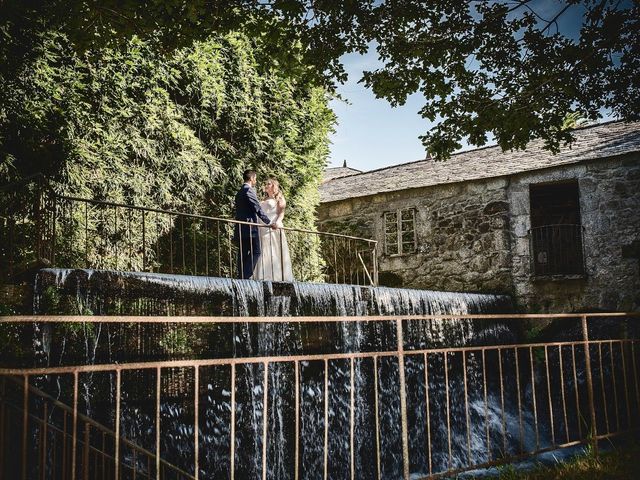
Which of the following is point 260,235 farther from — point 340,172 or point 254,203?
point 340,172

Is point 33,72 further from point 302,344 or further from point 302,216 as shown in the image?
point 302,216

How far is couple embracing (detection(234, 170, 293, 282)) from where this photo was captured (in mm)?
8133

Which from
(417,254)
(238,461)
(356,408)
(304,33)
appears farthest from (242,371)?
(417,254)

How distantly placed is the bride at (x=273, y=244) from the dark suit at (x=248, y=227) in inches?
9.5

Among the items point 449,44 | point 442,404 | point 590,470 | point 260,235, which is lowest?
point 442,404

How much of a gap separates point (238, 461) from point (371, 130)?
684cm

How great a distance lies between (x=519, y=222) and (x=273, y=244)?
712 centimetres

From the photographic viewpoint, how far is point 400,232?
14.6 metres

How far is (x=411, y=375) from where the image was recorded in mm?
8891

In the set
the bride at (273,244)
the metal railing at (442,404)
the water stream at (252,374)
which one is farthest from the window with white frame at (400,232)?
the bride at (273,244)

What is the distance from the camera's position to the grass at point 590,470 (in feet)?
14.2

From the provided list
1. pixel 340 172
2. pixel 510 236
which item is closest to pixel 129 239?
pixel 510 236

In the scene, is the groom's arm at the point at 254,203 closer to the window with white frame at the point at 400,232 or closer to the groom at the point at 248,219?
the groom at the point at 248,219

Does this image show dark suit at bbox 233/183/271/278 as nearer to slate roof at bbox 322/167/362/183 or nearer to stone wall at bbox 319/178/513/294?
stone wall at bbox 319/178/513/294
